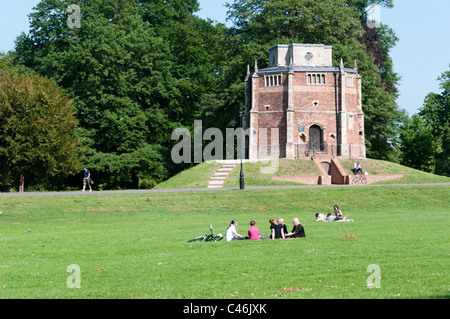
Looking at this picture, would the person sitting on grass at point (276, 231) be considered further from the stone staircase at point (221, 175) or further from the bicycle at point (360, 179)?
the bicycle at point (360, 179)

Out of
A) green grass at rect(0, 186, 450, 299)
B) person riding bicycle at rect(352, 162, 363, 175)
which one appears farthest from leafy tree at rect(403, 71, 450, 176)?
green grass at rect(0, 186, 450, 299)

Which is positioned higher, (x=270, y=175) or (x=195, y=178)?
(x=270, y=175)

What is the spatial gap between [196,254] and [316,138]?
45259 millimetres

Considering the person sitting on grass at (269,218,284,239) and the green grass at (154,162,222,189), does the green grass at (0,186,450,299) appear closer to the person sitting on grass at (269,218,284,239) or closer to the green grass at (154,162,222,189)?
the person sitting on grass at (269,218,284,239)

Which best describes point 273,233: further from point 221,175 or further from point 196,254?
point 221,175

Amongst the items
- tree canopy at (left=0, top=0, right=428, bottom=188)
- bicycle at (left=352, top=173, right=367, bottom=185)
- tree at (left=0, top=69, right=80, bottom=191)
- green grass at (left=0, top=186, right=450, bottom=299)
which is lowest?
green grass at (left=0, top=186, right=450, bottom=299)

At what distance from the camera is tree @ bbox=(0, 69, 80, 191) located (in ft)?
160

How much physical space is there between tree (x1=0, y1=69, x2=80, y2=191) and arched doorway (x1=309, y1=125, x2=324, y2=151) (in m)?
24.4

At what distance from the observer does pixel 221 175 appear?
5312cm

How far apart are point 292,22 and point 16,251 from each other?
56375 mm

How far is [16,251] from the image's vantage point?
19.5m

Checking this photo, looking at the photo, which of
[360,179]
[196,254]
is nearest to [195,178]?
[360,179]

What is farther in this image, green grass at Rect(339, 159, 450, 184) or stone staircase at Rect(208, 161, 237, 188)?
green grass at Rect(339, 159, 450, 184)
